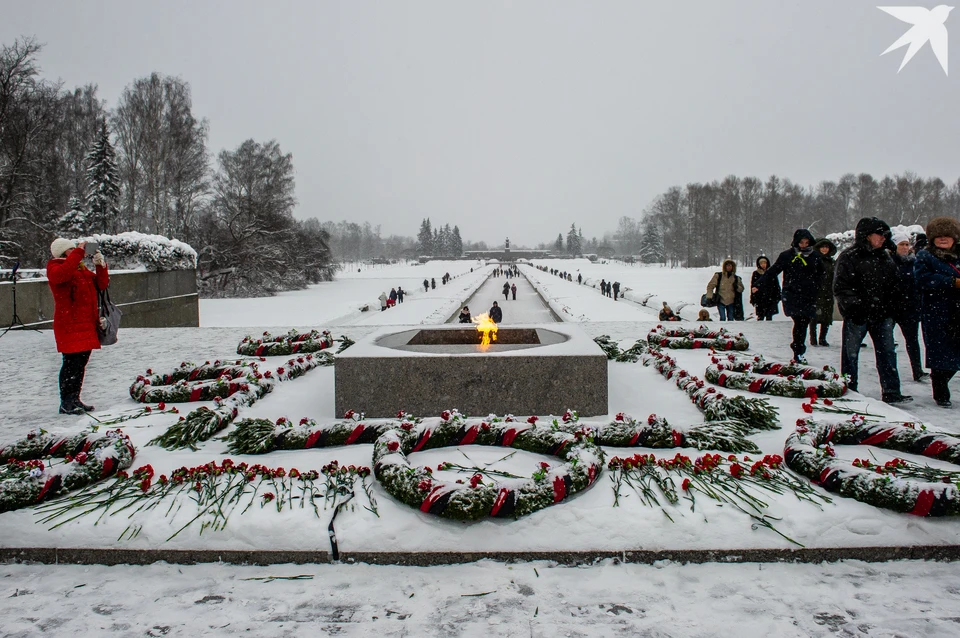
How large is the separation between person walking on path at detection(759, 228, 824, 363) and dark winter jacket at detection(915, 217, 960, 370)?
1581 mm

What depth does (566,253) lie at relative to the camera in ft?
368

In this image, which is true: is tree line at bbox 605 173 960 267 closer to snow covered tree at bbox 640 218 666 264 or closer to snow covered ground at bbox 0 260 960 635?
snow covered tree at bbox 640 218 666 264

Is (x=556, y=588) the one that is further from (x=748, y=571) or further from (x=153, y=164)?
(x=153, y=164)

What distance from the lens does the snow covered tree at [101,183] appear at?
2667 cm

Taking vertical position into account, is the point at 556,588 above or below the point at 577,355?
below

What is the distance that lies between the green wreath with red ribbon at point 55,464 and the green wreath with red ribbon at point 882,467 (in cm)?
395

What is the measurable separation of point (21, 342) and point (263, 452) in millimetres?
7873

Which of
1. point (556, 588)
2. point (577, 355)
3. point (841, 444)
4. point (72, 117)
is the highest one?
point (72, 117)

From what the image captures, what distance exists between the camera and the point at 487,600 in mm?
2320

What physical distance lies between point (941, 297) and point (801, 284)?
178cm

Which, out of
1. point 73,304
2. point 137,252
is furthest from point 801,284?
point 137,252

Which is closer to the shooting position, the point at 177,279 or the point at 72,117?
the point at 177,279

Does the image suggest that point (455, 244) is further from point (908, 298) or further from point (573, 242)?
point (908, 298)

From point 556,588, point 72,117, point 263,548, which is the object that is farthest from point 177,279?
point 72,117
